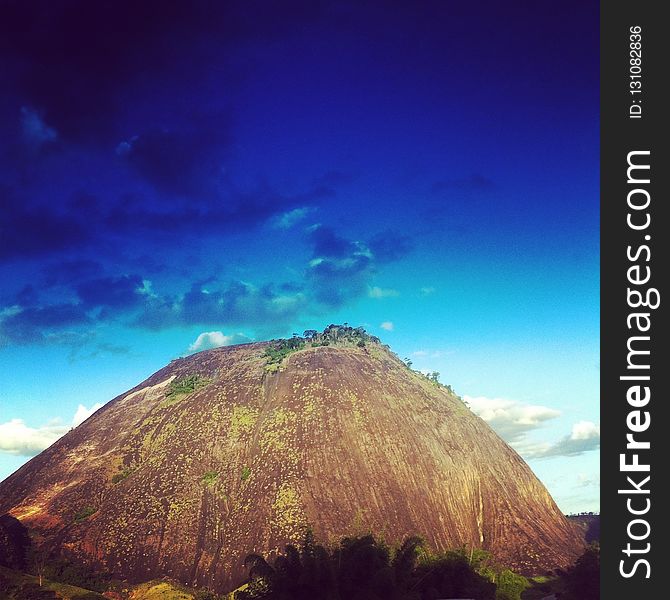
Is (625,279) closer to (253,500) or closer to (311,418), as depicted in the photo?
(253,500)

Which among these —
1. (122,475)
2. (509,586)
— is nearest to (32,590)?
(122,475)

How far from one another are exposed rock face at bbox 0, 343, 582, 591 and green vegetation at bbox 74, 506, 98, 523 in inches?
4.5

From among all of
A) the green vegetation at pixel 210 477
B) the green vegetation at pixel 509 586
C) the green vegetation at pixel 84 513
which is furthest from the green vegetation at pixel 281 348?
the green vegetation at pixel 509 586

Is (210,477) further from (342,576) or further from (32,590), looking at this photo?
(342,576)

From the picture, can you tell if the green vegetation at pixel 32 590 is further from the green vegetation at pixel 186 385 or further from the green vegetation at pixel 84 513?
the green vegetation at pixel 186 385

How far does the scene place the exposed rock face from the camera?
46.9m

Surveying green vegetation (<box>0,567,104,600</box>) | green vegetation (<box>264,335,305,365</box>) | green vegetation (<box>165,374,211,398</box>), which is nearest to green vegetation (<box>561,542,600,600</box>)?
green vegetation (<box>0,567,104,600</box>)

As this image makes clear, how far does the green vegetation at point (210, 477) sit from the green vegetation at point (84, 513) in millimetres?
10319

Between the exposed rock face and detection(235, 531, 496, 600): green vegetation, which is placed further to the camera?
the exposed rock face

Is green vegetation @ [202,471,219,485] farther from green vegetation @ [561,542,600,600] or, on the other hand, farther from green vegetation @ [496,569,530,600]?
green vegetation @ [561,542,600,600]

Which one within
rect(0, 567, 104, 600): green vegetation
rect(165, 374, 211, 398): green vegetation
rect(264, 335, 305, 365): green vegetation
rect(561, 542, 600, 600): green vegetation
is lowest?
rect(0, 567, 104, 600): green vegetation

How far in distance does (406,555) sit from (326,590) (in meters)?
5.79

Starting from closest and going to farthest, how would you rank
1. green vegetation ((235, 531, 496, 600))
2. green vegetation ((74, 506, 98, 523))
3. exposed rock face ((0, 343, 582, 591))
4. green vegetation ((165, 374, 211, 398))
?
green vegetation ((235, 531, 496, 600)) → exposed rock face ((0, 343, 582, 591)) → green vegetation ((74, 506, 98, 523)) → green vegetation ((165, 374, 211, 398))

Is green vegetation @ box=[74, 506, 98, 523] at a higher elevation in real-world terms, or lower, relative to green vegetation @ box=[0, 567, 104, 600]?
higher
